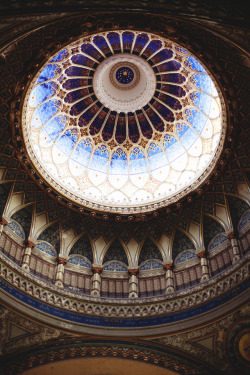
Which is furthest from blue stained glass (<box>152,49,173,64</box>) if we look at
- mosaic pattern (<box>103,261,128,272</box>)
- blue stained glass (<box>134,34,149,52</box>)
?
mosaic pattern (<box>103,261,128,272</box>)

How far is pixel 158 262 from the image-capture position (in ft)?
77.2

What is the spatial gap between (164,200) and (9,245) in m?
9.40

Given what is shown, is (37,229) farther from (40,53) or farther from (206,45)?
(206,45)

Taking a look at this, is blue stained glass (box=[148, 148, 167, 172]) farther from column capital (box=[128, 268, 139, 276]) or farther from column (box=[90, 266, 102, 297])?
column (box=[90, 266, 102, 297])

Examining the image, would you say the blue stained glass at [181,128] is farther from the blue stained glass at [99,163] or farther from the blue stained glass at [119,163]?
the blue stained glass at [99,163]

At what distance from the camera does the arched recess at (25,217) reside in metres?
22.7

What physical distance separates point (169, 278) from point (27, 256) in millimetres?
7956

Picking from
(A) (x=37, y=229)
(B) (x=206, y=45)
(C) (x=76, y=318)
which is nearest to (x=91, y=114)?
(A) (x=37, y=229)

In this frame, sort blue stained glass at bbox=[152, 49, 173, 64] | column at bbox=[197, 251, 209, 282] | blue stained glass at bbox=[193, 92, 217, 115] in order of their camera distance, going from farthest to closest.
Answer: blue stained glass at bbox=[193, 92, 217, 115], blue stained glass at bbox=[152, 49, 173, 64], column at bbox=[197, 251, 209, 282]

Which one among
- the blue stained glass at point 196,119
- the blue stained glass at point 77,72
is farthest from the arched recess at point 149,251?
the blue stained glass at point 77,72

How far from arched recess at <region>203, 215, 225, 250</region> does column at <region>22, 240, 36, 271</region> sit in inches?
392

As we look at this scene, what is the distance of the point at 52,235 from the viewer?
23688 millimetres

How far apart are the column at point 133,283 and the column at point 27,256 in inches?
228

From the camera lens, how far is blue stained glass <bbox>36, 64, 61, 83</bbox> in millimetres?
23372
